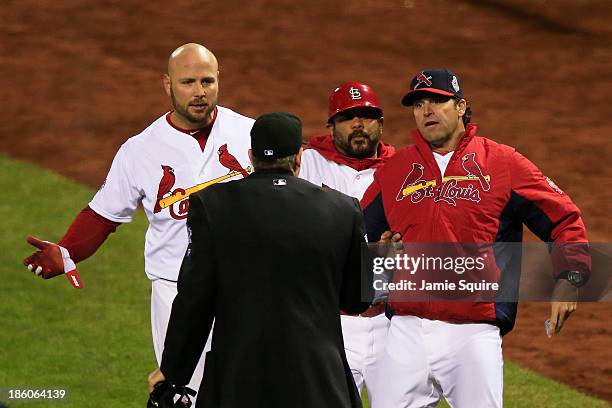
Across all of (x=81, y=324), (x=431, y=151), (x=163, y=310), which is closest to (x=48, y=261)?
(x=163, y=310)

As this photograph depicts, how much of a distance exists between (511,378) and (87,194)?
5.50 meters

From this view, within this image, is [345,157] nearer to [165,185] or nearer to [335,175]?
[335,175]

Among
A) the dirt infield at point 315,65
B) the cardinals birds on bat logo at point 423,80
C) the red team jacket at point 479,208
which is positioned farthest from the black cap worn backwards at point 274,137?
the dirt infield at point 315,65

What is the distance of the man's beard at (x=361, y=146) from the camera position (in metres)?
6.80

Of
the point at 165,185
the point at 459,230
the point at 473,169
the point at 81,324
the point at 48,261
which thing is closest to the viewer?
the point at 459,230

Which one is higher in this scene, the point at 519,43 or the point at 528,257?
the point at 519,43

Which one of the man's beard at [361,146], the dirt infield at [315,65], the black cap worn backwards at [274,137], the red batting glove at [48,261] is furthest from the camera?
the dirt infield at [315,65]

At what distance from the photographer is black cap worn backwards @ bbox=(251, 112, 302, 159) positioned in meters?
4.69

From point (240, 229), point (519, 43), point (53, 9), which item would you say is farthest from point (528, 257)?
point (53, 9)

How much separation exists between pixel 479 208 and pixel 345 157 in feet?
3.95

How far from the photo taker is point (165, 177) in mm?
6613

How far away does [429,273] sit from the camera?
19.3 ft

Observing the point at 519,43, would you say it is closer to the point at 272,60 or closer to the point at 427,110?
the point at 272,60

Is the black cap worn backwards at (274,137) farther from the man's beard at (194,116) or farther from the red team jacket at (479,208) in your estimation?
the man's beard at (194,116)
